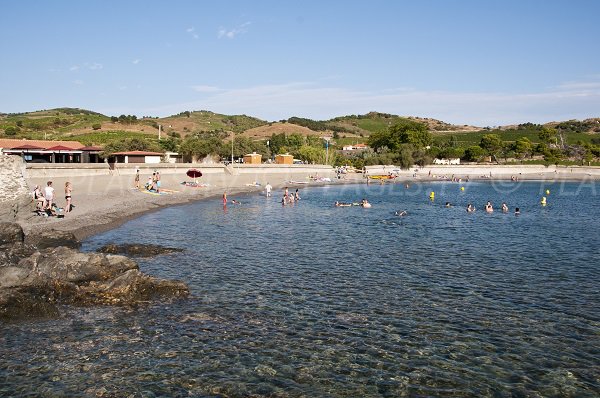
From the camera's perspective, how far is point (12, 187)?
28.6 metres

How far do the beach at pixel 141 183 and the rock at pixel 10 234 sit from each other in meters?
3.46

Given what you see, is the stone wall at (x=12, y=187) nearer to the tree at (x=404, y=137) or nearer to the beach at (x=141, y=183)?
the beach at (x=141, y=183)

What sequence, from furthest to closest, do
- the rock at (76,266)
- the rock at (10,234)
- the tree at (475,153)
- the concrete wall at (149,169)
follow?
the tree at (475,153), the concrete wall at (149,169), the rock at (10,234), the rock at (76,266)

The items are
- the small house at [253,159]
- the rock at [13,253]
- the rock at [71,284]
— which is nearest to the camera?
the rock at [71,284]

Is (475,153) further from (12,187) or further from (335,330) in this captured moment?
(335,330)

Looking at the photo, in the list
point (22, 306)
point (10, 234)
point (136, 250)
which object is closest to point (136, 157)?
point (10, 234)

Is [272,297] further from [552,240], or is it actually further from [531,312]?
[552,240]

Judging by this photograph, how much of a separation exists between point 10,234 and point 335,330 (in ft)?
50.1

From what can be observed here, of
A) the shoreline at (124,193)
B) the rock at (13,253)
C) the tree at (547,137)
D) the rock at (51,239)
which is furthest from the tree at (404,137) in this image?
the rock at (13,253)

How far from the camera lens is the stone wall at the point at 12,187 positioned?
27.0 m

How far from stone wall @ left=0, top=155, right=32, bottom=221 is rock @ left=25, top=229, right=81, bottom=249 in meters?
5.10

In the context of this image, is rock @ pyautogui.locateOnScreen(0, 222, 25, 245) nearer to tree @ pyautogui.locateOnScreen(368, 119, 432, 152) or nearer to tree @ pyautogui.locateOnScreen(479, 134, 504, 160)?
tree @ pyautogui.locateOnScreen(368, 119, 432, 152)

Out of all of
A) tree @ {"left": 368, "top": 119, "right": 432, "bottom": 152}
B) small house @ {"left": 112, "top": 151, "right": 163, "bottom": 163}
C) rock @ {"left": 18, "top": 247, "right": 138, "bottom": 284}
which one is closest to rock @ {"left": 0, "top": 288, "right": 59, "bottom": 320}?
rock @ {"left": 18, "top": 247, "right": 138, "bottom": 284}

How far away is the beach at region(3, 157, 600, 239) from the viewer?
29.9m
